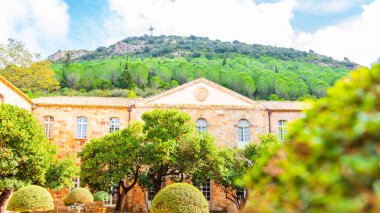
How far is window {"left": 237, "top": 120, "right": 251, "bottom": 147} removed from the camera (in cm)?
2854

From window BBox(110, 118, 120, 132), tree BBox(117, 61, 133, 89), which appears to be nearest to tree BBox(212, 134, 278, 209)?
window BBox(110, 118, 120, 132)

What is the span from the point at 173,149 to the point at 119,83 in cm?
4290

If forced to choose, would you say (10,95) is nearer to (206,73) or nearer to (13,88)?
(13,88)

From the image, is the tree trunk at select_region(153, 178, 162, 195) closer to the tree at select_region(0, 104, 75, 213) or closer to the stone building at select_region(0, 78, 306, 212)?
the stone building at select_region(0, 78, 306, 212)

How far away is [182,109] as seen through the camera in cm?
2831

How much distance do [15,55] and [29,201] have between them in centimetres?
3175

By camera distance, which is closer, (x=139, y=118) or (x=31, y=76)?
(x=139, y=118)

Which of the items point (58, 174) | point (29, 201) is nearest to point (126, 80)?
point (58, 174)

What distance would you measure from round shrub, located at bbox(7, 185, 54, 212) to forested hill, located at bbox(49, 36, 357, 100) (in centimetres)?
3409

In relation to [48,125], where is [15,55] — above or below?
above

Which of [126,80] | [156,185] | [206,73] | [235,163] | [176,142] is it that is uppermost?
[206,73]

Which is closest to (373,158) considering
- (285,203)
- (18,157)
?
(285,203)

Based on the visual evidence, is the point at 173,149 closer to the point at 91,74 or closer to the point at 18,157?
the point at 18,157

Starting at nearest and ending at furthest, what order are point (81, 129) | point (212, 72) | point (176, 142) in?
1. point (176, 142)
2. point (81, 129)
3. point (212, 72)
